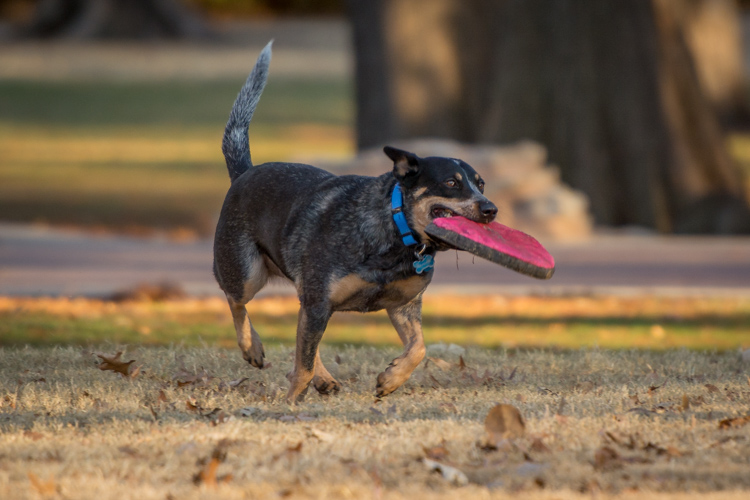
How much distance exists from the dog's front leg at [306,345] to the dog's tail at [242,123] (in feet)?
5.50

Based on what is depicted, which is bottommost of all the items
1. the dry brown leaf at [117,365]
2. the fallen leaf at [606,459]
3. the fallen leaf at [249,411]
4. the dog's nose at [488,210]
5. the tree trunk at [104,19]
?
the dry brown leaf at [117,365]

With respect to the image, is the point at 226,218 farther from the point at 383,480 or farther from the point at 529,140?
the point at 529,140

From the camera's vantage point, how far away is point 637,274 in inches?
483

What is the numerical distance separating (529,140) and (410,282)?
10913 millimetres

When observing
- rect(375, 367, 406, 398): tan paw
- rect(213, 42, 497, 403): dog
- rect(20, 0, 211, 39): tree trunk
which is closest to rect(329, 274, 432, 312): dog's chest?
rect(213, 42, 497, 403): dog

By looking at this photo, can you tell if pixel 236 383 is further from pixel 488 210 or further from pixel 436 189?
pixel 488 210

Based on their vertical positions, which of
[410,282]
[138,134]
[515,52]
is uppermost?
[515,52]

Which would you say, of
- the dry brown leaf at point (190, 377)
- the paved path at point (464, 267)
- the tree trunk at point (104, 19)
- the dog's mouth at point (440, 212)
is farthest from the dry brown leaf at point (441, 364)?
the tree trunk at point (104, 19)

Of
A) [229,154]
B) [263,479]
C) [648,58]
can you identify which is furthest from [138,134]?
[263,479]

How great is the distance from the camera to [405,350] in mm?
6027

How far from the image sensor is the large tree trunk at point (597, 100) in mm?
15453

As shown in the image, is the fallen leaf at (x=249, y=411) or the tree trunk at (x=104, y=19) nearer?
the fallen leaf at (x=249, y=411)

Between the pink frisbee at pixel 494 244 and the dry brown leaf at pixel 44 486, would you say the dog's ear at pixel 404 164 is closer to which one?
the pink frisbee at pixel 494 244

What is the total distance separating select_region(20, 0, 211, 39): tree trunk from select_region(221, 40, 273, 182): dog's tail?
45005mm
